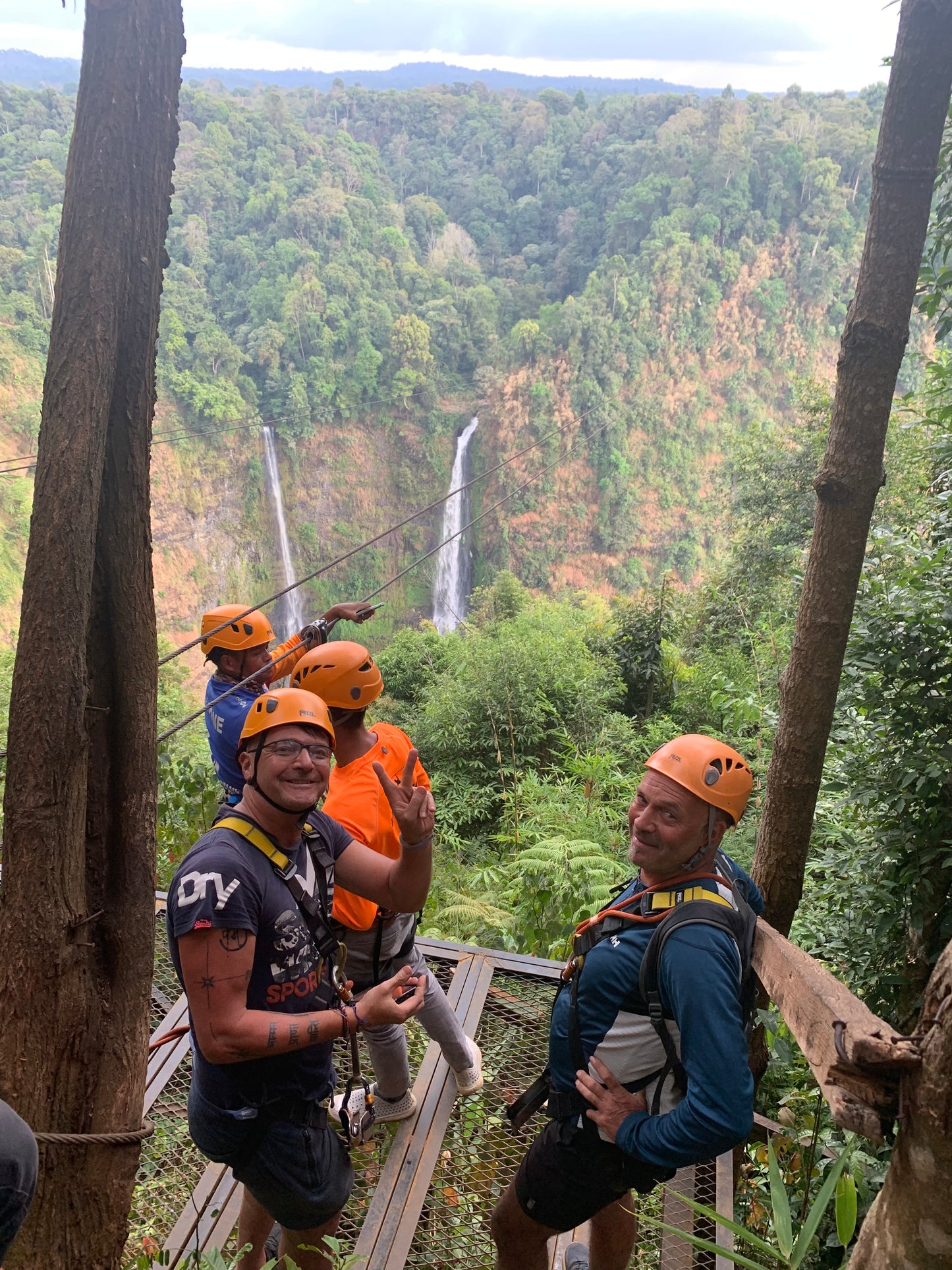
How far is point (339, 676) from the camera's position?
254cm

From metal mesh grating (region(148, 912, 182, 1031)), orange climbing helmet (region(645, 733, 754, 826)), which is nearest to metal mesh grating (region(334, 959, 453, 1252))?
metal mesh grating (region(148, 912, 182, 1031))

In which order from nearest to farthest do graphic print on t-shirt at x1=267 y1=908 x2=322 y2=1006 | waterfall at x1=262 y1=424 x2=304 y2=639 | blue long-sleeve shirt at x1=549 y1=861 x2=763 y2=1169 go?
blue long-sleeve shirt at x1=549 y1=861 x2=763 y2=1169 < graphic print on t-shirt at x1=267 y1=908 x2=322 y2=1006 < waterfall at x1=262 y1=424 x2=304 y2=639

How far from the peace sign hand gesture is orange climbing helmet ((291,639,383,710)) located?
40 cm

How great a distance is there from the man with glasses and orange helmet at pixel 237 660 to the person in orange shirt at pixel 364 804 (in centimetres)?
65

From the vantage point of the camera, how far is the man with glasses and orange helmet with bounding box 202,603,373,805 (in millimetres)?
3166

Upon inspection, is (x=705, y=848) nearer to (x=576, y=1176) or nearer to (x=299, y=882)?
(x=576, y=1176)

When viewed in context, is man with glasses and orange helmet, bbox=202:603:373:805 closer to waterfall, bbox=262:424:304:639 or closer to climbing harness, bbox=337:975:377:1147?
climbing harness, bbox=337:975:377:1147

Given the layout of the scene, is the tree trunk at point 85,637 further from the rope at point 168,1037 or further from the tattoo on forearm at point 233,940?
the rope at point 168,1037

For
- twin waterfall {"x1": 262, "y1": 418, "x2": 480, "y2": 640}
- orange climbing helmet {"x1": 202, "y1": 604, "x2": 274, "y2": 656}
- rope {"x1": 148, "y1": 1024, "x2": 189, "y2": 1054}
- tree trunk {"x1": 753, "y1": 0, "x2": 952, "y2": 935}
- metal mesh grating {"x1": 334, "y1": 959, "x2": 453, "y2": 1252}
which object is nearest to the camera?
tree trunk {"x1": 753, "y1": 0, "x2": 952, "y2": 935}

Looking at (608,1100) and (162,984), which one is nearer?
(608,1100)

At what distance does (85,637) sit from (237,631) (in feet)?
5.81

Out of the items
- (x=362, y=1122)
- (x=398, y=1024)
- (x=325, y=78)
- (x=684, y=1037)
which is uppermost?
(x=325, y=78)

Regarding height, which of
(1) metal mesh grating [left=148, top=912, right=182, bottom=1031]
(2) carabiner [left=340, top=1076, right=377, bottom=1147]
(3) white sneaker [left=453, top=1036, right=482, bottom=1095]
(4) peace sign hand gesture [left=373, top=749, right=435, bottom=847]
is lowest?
(1) metal mesh grating [left=148, top=912, right=182, bottom=1031]

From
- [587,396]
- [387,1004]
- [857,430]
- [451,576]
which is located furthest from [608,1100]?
[587,396]
